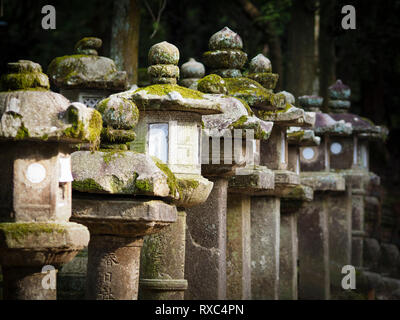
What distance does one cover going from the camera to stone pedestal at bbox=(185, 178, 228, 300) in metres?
9.83

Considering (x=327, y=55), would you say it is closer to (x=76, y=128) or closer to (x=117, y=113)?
(x=117, y=113)

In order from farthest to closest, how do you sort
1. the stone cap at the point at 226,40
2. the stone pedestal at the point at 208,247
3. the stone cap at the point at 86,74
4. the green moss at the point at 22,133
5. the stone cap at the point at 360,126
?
the stone cap at the point at 360,126
the stone cap at the point at 226,40
the stone cap at the point at 86,74
the stone pedestal at the point at 208,247
the green moss at the point at 22,133

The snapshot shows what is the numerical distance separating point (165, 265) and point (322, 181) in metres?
6.21

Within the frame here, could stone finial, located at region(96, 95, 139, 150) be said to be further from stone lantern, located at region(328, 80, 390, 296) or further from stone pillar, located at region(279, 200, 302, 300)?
stone lantern, located at region(328, 80, 390, 296)

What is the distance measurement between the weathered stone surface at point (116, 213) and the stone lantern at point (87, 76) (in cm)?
302

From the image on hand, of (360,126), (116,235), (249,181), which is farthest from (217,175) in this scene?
(360,126)

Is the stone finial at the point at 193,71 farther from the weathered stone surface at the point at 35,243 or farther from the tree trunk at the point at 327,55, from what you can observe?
the tree trunk at the point at 327,55

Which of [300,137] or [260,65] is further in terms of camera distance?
[300,137]

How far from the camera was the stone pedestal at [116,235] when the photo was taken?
25.2 ft

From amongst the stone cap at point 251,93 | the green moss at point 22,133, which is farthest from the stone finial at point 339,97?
the green moss at point 22,133

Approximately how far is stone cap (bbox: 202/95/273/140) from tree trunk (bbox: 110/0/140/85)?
4.63 metres

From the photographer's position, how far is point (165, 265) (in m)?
9.04

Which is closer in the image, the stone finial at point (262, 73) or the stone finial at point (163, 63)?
the stone finial at point (163, 63)
